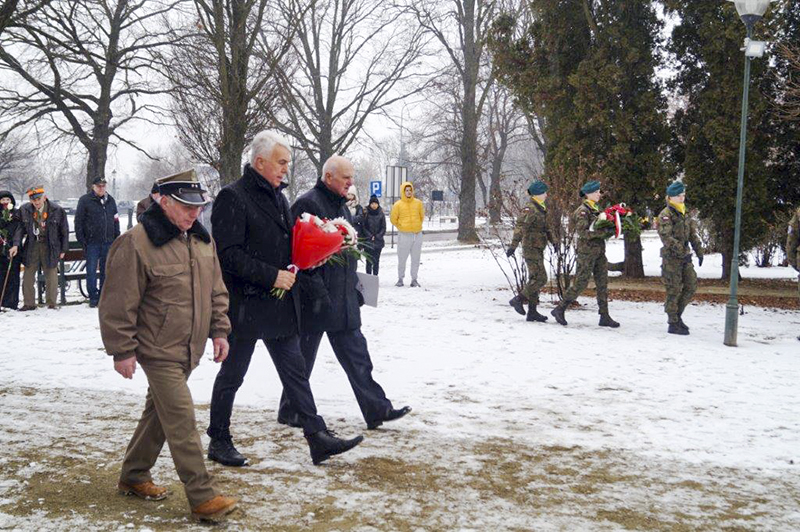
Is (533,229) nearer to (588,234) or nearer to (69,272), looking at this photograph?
(588,234)

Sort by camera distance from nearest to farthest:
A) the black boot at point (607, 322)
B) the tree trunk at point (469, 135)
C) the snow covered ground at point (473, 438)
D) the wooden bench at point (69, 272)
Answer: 1. the snow covered ground at point (473, 438)
2. the black boot at point (607, 322)
3. the wooden bench at point (69, 272)
4. the tree trunk at point (469, 135)

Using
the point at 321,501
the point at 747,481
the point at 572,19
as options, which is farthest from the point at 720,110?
the point at 321,501

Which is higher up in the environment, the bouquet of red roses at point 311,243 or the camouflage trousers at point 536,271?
the bouquet of red roses at point 311,243

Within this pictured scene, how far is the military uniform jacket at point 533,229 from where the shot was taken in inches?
450

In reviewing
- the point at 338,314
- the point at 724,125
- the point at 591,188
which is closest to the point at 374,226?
the point at 591,188

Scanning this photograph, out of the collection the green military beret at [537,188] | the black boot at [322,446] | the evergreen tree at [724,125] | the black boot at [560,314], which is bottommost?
the black boot at [322,446]

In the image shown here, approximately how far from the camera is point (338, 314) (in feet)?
19.1

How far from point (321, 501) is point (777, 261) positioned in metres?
24.5

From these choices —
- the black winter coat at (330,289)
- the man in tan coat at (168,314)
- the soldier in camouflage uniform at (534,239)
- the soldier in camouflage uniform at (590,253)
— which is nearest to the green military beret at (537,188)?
the soldier in camouflage uniform at (534,239)

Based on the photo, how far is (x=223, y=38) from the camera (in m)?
16.5

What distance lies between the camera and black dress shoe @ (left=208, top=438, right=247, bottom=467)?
5.11 meters

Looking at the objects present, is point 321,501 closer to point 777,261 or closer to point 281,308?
point 281,308

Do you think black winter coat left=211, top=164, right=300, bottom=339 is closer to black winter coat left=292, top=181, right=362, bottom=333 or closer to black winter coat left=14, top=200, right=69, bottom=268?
black winter coat left=292, top=181, right=362, bottom=333

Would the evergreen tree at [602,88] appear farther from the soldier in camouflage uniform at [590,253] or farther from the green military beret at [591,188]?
the soldier in camouflage uniform at [590,253]
